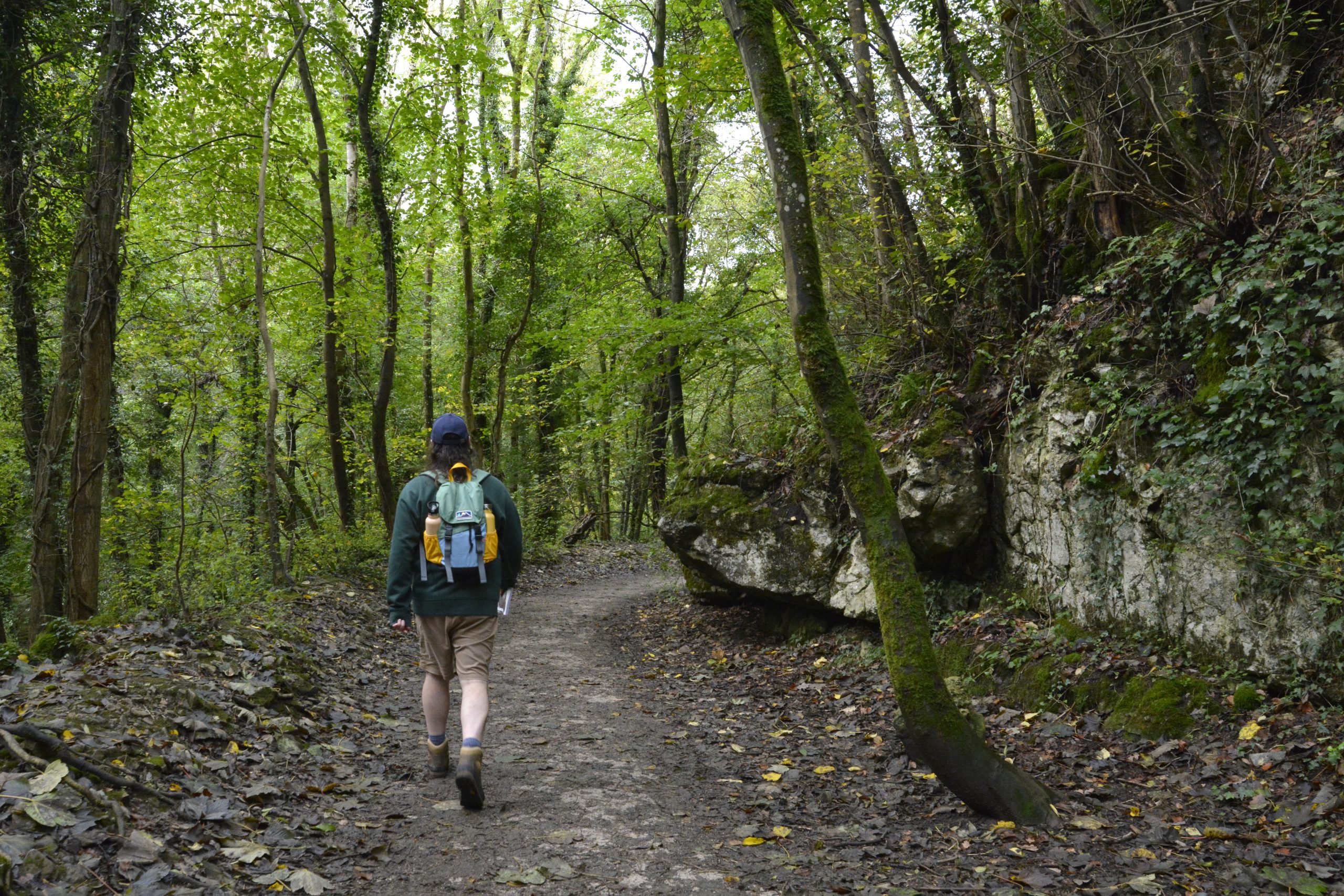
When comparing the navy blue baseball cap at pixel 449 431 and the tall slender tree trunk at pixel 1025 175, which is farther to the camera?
the tall slender tree trunk at pixel 1025 175

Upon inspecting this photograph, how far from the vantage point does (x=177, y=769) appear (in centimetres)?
407

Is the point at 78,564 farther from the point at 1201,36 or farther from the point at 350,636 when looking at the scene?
the point at 1201,36

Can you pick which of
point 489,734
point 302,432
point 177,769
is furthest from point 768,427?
point 302,432

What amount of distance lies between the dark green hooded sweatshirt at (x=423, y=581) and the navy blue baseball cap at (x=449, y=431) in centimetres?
26

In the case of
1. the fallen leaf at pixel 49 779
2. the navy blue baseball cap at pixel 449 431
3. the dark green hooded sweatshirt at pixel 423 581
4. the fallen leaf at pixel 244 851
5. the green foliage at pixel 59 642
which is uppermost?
the navy blue baseball cap at pixel 449 431

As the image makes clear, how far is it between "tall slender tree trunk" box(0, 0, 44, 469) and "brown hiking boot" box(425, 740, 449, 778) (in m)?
7.22

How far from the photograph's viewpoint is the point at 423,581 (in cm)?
466

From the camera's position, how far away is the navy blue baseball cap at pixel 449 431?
15.9 feet

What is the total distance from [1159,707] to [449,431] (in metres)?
5.04

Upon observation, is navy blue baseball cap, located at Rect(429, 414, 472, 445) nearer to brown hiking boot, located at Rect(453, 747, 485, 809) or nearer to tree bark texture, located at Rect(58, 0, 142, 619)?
brown hiking boot, located at Rect(453, 747, 485, 809)

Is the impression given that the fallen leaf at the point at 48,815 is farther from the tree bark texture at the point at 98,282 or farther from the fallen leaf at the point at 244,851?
the tree bark texture at the point at 98,282

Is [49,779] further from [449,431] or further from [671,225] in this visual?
[671,225]

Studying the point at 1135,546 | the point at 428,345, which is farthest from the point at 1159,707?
the point at 428,345

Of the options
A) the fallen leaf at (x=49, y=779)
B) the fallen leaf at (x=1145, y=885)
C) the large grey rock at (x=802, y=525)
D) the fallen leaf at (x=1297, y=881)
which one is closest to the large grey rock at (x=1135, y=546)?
the large grey rock at (x=802, y=525)
